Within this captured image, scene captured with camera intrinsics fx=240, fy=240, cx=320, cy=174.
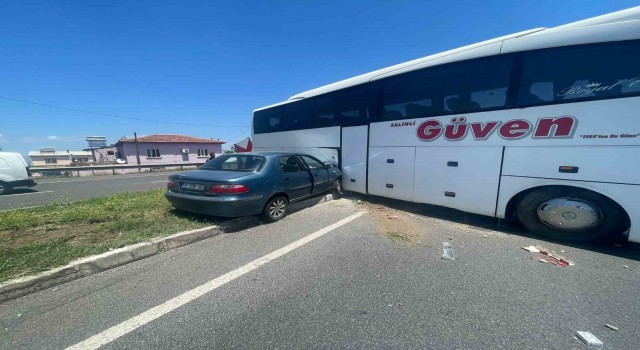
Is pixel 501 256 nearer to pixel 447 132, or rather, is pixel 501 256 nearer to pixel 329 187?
pixel 447 132

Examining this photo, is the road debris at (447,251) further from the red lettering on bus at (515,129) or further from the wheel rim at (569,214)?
the red lettering on bus at (515,129)

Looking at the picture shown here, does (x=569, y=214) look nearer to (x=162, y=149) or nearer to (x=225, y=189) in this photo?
(x=225, y=189)

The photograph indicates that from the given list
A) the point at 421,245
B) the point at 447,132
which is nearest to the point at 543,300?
the point at 421,245

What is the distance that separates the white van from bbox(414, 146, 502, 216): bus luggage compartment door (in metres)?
16.2

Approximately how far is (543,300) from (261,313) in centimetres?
295

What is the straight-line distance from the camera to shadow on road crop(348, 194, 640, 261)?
12.2 ft

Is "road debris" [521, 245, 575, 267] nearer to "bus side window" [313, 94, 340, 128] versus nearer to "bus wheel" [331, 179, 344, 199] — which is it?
"bus wheel" [331, 179, 344, 199]

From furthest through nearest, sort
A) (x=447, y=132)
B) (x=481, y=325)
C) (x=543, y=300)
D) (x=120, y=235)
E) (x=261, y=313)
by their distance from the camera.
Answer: (x=447, y=132)
(x=120, y=235)
(x=543, y=300)
(x=261, y=313)
(x=481, y=325)

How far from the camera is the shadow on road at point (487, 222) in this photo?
3709 mm

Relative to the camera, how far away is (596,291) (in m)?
2.70

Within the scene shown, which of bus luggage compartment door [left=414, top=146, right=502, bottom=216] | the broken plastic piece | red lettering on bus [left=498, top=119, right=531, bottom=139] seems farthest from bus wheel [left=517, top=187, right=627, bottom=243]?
red lettering on bus [left=498, top=119, right=531, bottom=139]

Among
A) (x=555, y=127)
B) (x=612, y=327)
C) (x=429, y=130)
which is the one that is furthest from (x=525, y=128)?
(x=612, y=327)

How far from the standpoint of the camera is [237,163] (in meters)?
5.32

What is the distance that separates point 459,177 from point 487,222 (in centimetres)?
118
